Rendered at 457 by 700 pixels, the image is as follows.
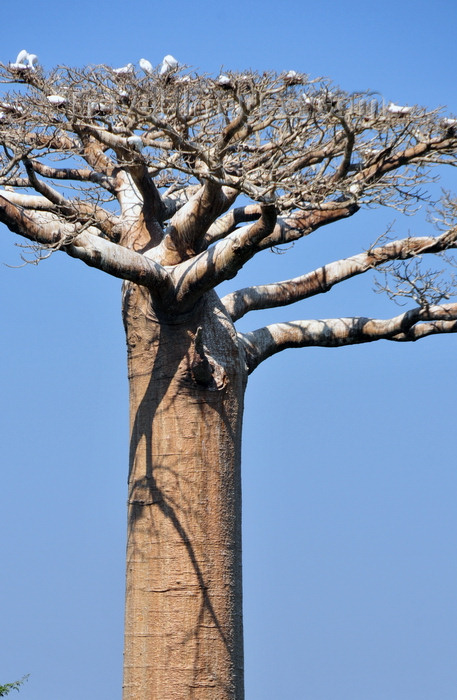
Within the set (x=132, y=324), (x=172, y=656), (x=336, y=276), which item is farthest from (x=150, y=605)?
(x=336, y=276)

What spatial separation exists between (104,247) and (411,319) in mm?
2119

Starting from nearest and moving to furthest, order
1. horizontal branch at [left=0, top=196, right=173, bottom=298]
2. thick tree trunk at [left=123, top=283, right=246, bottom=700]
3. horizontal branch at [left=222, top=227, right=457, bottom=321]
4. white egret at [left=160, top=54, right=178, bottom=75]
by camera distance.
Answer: horizontal branch at [left=0, top=196, right=173, bottom=298] < thick tree trunk at [left=123, top=283, right=246, bottom=700] < white egret at [left=160, top=54, right=178, bottom=75] < horizontal branch at [left=222, top=227, right=457, bottom=321]

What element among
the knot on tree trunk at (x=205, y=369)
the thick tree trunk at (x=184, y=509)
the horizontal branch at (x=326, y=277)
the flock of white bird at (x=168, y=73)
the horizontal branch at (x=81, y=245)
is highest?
the flock of white bird at (x=168, y=73)

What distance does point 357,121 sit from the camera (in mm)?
5273

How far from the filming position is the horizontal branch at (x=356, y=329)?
577 cm

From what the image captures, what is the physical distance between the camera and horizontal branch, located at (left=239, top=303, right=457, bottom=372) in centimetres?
577

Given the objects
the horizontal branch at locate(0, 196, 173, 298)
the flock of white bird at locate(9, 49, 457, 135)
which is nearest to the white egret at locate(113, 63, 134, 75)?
the flock of white bird at locate(9, 49, 457, 135)

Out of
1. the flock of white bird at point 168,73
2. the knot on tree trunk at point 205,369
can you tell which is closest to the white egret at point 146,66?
the flock of white bird at point 168,73

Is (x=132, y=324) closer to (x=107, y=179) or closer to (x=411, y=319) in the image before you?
(x=107, y=179)

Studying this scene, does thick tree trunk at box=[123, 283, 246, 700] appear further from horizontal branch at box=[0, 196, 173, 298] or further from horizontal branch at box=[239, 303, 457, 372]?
horizontal branch at box=[239, 303, 457, 372]

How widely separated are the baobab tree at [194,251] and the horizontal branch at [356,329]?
0.01 metres

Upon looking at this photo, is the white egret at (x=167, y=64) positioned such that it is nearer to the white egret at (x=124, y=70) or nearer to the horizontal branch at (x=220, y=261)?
the white egret at (x=124, y=70)

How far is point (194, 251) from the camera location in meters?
5.25

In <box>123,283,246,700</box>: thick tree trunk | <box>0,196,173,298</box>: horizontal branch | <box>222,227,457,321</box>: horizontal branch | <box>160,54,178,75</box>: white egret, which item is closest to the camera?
<box>0,196,173,298</box>: horizontal branch
